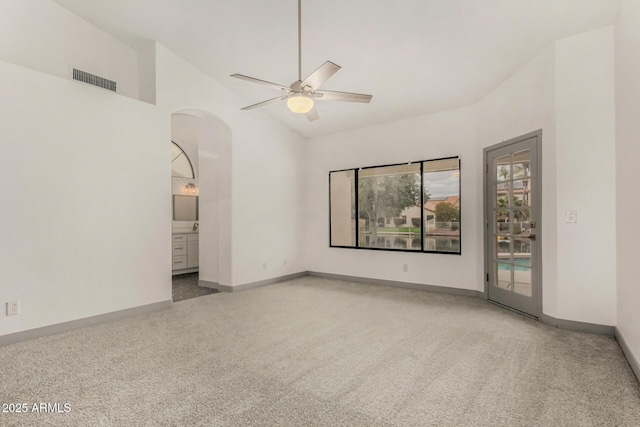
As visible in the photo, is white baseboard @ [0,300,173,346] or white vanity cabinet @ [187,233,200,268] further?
white vanity cabinet @ [187,233,200,268]

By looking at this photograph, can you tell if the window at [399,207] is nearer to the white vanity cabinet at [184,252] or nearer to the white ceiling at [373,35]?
the white ceiling at [373,35]

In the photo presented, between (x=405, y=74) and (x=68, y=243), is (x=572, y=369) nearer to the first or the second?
(x=405, y=74)

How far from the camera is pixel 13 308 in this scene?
10.6 feet

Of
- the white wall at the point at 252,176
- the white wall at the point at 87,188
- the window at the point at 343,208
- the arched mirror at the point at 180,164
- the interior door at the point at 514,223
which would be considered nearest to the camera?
the white wall at the point at 87,188

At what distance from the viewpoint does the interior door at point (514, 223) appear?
3908mm

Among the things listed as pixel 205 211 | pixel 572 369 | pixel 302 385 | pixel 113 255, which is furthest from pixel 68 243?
pixel 572 369

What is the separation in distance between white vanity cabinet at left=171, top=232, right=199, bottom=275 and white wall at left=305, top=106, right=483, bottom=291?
8.21ft

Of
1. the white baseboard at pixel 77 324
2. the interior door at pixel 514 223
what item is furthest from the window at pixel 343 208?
the white baseboard at pixel 77 324

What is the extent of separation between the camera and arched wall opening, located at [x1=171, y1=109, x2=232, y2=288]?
554 cm

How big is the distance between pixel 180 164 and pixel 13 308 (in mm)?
5193

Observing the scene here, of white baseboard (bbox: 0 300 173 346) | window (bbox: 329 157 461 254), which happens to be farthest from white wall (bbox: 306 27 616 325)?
white baseboard (bbox: 0 300 173 346)

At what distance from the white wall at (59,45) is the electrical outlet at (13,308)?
2464mm

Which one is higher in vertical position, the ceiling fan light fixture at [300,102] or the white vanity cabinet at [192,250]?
the ceiling fan light fixture at [300,102]

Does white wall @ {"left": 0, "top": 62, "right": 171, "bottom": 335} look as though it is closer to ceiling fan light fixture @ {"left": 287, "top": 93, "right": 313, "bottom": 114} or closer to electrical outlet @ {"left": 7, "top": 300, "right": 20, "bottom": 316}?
electrical outlet @ {"left": 7, "top": 300, "right": 20, "bottom": 316}
